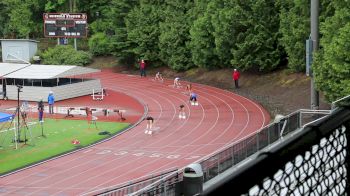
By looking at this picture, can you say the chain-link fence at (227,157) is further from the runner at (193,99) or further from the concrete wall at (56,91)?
the concrete wall at (56,91)

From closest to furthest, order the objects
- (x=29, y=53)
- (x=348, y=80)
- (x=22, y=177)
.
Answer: (x=22, y=177)
(x=348, y=80)
(x=29, y=53)

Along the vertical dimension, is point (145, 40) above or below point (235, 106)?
above

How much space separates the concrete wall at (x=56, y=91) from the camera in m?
38.2

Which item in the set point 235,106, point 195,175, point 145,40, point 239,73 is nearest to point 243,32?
point 239,73

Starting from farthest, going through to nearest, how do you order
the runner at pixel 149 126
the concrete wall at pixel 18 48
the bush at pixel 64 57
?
1. the concrete wall at pixel 18 48
2. the bush at pixel 64 57
3. the runner at pixel 149 126

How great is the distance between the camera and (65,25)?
50406mm

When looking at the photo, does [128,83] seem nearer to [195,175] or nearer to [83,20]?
[83,20]

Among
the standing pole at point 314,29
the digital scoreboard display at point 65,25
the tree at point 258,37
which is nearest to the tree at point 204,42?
the tree at point 258,37

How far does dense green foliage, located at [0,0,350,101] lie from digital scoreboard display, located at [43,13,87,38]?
10.8 ft

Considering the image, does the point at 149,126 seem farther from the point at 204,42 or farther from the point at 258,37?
the point at 204,42

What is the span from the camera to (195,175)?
9.20 meters

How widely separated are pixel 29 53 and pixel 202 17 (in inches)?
750

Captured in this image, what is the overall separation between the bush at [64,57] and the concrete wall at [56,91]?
41.5 ft

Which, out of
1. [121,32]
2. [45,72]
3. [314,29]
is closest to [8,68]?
[45,72]
